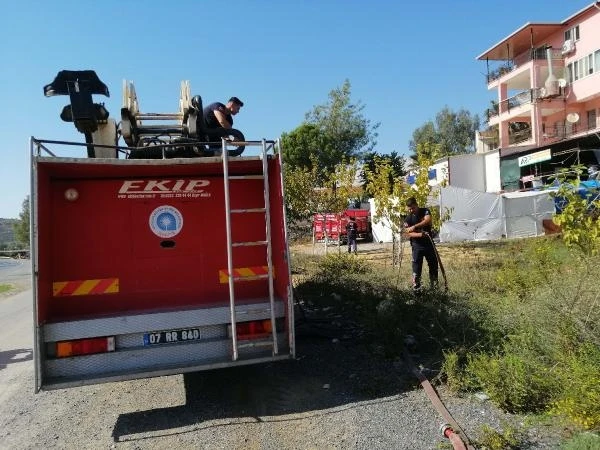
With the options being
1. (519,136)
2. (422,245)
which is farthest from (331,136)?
(422,245)

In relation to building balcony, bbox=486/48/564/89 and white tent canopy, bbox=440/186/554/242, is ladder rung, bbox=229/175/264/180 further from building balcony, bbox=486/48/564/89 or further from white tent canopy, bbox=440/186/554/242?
building balcony, bbox=486/48/564/89

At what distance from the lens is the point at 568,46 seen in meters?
36.2

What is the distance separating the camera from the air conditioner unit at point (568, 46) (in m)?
36.0

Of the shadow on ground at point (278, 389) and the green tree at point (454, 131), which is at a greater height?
the green tree at point (454, 131)

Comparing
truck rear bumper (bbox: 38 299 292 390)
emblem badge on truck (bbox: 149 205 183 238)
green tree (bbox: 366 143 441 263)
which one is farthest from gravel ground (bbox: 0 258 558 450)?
green tree (bbox: 366 143 441 263)

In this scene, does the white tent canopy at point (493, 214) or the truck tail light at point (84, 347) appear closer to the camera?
the truck tail light at point (84, 347)

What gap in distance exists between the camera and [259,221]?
592 cm

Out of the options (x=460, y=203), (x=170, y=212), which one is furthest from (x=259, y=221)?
(x=460, y=203)

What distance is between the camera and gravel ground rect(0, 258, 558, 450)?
4.43 metres

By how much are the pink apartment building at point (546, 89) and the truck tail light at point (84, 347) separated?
29759 mm

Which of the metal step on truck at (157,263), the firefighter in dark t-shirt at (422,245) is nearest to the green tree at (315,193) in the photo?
the firefighter in dark t-shirt at (422,245)

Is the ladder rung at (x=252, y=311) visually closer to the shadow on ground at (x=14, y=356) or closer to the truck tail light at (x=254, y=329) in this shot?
the truck tail light at (x=254, y=329)

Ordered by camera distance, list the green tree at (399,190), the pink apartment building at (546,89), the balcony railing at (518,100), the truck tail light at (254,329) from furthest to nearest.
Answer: the balcony railing at (518,100) < the pink apartment building at (546,89) < the green tree at (399,190) < the truck tail light at (254,329)

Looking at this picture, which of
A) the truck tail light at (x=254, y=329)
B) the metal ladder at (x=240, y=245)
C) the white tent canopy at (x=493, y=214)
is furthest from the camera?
the white tent canopy at (x=493, y=214)
